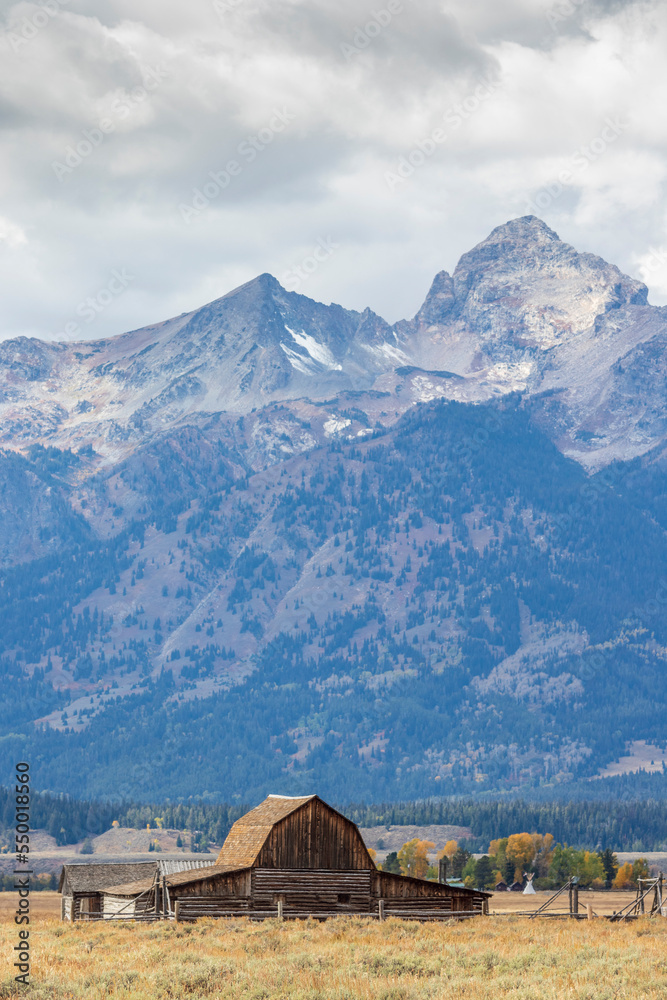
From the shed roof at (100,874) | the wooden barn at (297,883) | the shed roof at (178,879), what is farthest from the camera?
the shed roof at (100,874)

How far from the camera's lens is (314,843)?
6050 centimetres

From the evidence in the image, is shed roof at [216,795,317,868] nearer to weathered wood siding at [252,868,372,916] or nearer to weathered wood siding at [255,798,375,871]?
weathered wood siding at [255,798,375,871]

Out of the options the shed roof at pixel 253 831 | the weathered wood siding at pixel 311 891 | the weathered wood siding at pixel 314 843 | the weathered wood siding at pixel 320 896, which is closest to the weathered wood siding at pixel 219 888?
the weathered wood siding at pixel 320 896

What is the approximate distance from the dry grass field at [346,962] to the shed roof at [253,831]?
301 inches

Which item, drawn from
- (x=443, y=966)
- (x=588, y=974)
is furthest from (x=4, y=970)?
(x=588, y=974)

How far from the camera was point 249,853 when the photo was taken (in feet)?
196

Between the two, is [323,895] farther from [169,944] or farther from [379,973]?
[379,973]

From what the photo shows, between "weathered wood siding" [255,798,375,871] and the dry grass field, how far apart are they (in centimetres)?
755

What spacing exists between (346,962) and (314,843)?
2239cm

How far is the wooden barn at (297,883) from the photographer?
57.2 m

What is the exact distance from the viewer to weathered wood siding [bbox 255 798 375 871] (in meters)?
59.6

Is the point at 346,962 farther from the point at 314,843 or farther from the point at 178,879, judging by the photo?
the point at 314,843

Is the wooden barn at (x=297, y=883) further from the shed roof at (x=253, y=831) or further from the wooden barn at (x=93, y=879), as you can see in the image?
the wooden barn at (x=93, y=879)

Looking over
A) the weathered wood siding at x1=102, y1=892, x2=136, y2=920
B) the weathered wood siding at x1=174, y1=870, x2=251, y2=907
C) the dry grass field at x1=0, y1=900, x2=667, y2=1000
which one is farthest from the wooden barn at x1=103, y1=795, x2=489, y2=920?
the dry grass field at x1=0, y1=900, x2=667, y2=1000
